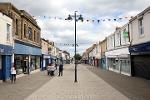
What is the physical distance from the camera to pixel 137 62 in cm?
3200

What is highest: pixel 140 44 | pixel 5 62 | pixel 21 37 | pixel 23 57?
pixel 21 37

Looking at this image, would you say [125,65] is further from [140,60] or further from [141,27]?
[141,27]

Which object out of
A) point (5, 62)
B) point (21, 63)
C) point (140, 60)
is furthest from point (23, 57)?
point (140, 60)

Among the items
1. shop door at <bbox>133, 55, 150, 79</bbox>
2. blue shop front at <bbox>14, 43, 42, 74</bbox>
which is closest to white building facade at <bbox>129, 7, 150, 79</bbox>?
shop door at <bbox>133, 55, 150, 79</bbox>

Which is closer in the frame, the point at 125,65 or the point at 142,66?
the point at 142,66

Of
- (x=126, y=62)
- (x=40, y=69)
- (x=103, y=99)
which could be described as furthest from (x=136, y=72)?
(x=40, y=69)

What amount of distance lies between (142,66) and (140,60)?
0.80 metres

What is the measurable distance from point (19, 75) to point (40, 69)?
1770cm

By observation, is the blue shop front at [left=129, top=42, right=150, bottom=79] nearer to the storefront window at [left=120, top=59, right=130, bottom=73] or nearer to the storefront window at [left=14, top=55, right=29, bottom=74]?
the storefront window at [left=120, top=59, right=130, bottom=73]

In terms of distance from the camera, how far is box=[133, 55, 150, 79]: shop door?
92.6 ft

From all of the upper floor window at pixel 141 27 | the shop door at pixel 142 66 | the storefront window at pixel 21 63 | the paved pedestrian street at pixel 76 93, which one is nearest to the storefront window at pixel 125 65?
the shop door at pixel 142 66

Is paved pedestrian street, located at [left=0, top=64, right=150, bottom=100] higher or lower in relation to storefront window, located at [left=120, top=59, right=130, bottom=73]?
lower

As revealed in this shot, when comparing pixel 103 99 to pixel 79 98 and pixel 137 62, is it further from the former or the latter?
pixel 137 62

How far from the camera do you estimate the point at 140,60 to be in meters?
30.6
